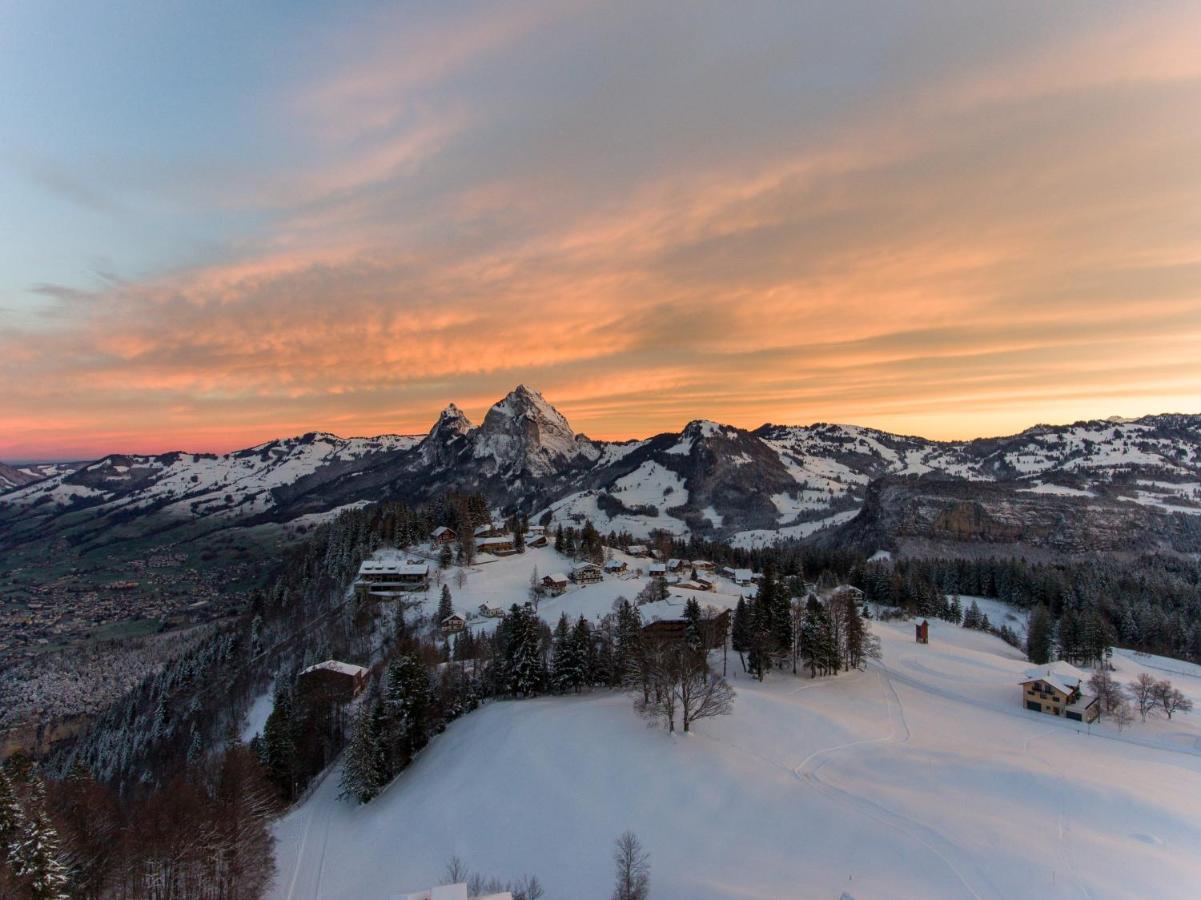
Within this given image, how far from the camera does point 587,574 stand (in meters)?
92.4

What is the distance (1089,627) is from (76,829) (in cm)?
9974

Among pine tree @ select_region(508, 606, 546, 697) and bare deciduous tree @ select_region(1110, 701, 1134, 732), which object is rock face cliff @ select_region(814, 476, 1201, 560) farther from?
pine tree @ select_region(508, 606, 546, 697)

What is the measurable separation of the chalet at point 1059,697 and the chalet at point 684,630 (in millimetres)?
27847

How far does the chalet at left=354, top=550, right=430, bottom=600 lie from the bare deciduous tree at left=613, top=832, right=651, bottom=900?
6355cm

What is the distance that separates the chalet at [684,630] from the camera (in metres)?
57.2

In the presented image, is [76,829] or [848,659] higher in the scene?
[76,829]

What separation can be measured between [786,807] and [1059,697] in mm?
36739

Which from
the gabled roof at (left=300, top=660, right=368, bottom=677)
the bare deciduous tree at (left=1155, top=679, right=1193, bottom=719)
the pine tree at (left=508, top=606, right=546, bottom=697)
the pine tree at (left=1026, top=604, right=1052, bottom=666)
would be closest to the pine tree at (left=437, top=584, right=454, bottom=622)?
the gabled roof at (left=300, top=660, right=368, bottom=677)

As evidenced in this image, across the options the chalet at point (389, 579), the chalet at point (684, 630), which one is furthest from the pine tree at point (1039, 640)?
the chalet at point (389, 579)

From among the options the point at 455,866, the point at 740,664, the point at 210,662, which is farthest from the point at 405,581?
the point at 455,866

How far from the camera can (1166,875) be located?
25281 millimetres

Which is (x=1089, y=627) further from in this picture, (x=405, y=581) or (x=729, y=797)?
(x=405, y=581)

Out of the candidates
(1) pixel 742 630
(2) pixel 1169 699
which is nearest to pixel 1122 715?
(2) pixel 1169 699

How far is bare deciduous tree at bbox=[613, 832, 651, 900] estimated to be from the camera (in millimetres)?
23828
